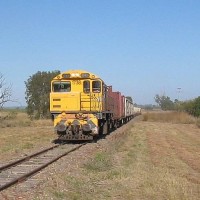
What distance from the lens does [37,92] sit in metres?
64.0

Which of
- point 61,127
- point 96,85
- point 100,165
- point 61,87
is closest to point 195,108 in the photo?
point 96,85

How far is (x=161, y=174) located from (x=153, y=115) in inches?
2150

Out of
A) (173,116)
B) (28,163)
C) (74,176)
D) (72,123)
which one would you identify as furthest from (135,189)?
(173,116)

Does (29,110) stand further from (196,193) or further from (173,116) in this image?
(196,193)

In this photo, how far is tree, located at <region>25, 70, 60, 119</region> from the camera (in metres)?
62.9

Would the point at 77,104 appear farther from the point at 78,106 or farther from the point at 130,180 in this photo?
the point at 130,180

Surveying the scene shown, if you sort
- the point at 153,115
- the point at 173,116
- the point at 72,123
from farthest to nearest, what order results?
the point at 153,115 < the point at 173,116 < the point at 72,123

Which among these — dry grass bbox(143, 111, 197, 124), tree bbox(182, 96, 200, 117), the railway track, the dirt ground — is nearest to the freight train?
the railway track

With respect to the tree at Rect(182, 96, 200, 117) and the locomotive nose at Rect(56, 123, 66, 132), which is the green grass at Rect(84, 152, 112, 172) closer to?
the locomotive nose at Rect(56, 123, 66, 132)

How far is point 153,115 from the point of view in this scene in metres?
65.6

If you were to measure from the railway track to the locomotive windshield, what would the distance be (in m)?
4.39

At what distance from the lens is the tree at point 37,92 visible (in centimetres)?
6288

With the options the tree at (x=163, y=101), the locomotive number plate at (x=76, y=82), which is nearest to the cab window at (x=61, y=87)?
the locomotive number plate at (x=76, y=82)

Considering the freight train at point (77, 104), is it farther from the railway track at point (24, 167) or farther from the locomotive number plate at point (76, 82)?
the railway track at point (24, 167)
